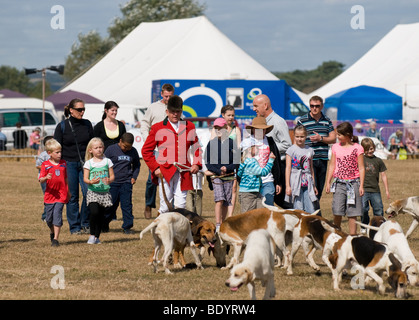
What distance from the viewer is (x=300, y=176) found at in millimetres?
10617

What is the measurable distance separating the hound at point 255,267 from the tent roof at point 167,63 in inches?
1378

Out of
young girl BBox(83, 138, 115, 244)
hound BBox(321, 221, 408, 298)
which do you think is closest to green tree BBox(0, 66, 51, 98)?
young girl BBox(83, 138, 115, 244)

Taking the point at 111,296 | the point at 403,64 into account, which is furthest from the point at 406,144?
the point at 111,296

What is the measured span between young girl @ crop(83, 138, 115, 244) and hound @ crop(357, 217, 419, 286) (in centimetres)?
436

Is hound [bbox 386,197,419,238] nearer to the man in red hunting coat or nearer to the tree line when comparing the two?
the man in red hunting coat

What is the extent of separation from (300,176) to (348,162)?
0.72m

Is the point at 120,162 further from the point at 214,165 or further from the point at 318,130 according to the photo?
the point at 318,130

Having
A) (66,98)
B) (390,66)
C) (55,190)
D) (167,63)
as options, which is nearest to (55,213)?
(55,190)

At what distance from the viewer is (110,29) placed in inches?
3413

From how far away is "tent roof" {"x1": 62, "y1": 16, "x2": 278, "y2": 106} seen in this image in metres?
42.8

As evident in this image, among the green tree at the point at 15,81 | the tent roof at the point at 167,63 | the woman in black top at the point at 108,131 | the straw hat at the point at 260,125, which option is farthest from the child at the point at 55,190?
the green tree at the point at 15,81

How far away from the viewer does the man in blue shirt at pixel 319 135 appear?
1137 cm
